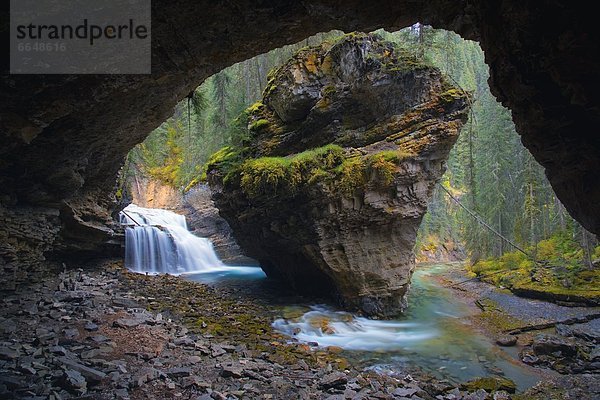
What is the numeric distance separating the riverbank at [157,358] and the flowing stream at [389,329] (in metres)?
0.89

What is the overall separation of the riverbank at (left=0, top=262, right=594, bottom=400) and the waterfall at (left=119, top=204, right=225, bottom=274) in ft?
24.2

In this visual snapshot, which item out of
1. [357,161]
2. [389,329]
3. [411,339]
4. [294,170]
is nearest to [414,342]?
[411,339]

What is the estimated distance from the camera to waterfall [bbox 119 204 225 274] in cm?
1945

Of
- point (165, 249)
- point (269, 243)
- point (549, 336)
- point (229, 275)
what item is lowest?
point (549, 336)

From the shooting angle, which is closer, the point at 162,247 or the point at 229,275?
the point at 229,275

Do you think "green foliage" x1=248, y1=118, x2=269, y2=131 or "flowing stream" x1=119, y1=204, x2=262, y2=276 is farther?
"flowing stream" x1=119, y1=204, x2=262, y2=276

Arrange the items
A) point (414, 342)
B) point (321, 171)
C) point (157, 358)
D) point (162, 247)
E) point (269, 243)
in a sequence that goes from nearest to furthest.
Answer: point (157, 358), point (414, 342), point (321, 171), point (269, 243), point (162, 247)

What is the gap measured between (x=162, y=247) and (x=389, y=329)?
1493 centimetres

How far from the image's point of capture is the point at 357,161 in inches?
504

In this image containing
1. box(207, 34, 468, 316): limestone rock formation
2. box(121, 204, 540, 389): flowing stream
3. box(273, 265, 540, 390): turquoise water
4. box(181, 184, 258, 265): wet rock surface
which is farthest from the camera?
box(181, 184, 258, 265): wet rock surface

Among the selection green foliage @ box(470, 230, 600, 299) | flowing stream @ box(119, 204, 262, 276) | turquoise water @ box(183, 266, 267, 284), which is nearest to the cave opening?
green foliage @ box(470, 230, 600, 299)

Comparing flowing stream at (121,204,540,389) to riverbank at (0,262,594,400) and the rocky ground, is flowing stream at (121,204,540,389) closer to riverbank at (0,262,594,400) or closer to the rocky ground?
riverbank at (0,262,594,400)

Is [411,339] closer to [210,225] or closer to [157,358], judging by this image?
[157,358]

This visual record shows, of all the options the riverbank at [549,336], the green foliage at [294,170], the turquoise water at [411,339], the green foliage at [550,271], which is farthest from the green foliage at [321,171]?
the green foliage at [550,271]
